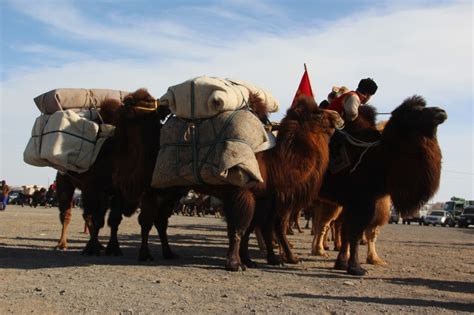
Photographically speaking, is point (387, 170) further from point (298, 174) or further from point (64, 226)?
point (64, 226)

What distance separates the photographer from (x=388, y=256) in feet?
43.2

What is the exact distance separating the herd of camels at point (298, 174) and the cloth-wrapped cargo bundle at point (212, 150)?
344mm

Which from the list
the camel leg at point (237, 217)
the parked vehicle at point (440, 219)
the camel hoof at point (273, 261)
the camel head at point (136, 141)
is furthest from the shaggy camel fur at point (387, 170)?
the parked vehicle at point (440, 219)

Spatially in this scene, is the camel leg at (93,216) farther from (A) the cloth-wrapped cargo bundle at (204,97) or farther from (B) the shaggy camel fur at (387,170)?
(B) the shaggy camel fur at (387,170)

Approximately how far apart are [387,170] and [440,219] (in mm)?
47903

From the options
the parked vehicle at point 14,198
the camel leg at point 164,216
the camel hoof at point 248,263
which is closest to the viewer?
the camel hoof at point 248,263

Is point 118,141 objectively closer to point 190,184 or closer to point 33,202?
point 190,184

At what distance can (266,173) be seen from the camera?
30.1ft

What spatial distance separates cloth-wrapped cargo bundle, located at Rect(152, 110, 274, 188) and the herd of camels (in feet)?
1.13

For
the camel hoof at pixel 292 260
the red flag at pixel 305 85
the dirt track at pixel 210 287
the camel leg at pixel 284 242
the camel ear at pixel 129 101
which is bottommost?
the dirt track at pixel 210 287

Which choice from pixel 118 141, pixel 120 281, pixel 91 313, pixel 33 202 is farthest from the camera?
pixel 33 202

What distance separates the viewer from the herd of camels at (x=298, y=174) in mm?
9211

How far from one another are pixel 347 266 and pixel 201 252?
3.97 meters

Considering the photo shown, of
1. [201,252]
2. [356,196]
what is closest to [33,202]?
[201,252]
